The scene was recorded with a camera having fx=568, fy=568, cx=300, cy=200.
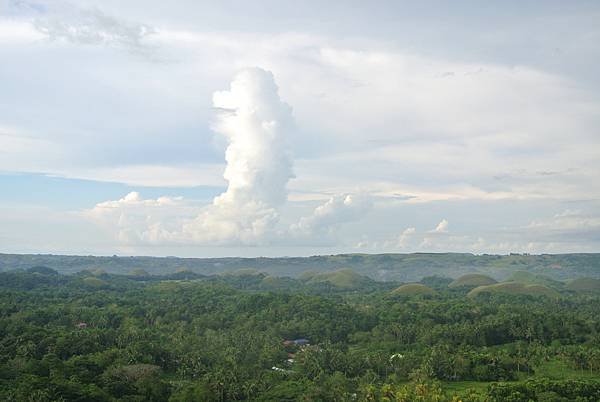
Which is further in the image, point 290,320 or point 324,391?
point 290,320

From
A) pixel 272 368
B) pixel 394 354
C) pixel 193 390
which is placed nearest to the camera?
pixel 193 390

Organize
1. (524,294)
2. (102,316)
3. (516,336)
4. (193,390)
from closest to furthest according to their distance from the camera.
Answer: (193,390) < (516,336) < (102,316) < (524,294)

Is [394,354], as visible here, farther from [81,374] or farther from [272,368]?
[81,374]

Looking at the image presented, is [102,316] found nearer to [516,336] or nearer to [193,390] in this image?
[193,390]

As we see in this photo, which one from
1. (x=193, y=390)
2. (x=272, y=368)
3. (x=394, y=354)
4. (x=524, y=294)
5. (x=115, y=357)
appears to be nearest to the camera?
(x=193, y=390)

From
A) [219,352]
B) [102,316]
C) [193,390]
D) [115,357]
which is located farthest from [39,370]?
[102,316]

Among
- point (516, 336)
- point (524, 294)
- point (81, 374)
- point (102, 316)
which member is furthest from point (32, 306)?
point (524, 294)
